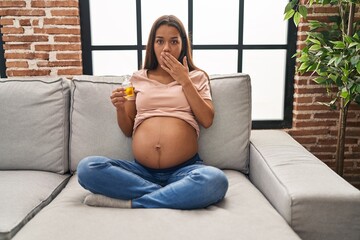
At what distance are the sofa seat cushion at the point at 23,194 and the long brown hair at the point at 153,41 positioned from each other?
745 mm

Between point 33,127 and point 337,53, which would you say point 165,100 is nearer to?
point 33,127

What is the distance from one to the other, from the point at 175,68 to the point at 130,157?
1.70 feet

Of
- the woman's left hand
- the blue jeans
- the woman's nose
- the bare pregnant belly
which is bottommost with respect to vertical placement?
the blue jeans

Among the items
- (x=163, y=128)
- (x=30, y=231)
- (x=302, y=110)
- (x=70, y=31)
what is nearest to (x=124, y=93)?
(x=163, y=128)

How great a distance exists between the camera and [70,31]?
2367mm

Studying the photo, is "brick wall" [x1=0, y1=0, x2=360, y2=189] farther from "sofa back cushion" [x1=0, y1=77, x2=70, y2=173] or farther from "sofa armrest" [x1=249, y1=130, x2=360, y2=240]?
"sofa armrest" [x1=249, y1=130, x2=360, y2=240]

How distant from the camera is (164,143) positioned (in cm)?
171

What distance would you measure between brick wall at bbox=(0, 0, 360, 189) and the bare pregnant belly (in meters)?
0.91

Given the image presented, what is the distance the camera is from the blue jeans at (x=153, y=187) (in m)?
1.42

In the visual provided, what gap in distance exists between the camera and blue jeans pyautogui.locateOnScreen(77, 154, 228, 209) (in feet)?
4.66

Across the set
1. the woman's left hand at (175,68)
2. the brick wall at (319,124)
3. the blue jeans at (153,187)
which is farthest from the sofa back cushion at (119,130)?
the brick wall at (319,124)

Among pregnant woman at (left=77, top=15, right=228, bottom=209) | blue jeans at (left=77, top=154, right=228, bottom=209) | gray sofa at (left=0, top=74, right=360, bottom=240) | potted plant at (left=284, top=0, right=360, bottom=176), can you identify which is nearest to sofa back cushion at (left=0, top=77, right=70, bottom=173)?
gray sofa at (left=0, top=74, right=360, bottom=240)

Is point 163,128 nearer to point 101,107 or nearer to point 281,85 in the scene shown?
point 101,107

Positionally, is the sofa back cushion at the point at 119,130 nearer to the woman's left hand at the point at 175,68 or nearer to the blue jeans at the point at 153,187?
the woman's left hand at the point at 175,68
